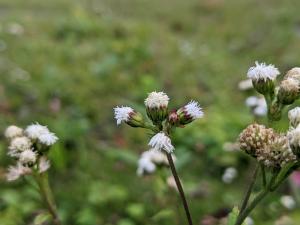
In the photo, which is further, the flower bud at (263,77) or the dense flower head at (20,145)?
the dense flower head at (20,145)

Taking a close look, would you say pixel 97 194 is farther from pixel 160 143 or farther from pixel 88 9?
pixel 88 9

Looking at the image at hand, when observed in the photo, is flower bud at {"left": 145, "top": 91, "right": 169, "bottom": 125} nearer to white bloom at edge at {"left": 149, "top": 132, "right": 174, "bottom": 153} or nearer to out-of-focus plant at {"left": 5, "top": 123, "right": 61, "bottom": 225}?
white bloom at edge at {"left": 149, "top": 132, "right": 174, "bottom": 153}

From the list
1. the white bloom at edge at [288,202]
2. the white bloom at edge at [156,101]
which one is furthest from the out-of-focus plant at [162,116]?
the white bloom at edge at [288,202]

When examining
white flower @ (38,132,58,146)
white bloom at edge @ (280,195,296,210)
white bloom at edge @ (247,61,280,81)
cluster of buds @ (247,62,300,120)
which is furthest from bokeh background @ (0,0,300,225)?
white bloom at edge @ (247,61,280,81)

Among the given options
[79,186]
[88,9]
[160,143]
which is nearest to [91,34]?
[88,9]

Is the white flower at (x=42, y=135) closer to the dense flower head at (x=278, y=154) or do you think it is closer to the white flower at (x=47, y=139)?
the white flower at (x=47, y=139)

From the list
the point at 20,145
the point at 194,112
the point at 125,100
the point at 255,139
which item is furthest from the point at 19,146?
the point at 125,100
